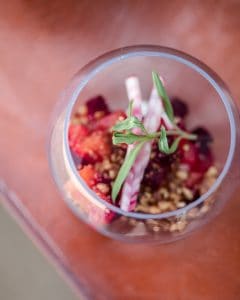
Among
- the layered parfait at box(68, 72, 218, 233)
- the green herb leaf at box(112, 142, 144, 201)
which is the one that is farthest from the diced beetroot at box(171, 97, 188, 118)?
the green herb leaf at box(112, 142, 144, 201)

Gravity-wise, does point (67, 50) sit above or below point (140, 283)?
above

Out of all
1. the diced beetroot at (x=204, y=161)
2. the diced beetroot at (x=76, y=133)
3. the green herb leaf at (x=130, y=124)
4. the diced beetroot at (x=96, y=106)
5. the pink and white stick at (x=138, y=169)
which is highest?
the diced beetroot at (x=96, y=106)

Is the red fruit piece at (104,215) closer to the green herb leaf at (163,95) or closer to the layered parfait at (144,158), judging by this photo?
the layered parfait at (144,158)

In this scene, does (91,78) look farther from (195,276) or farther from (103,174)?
(195,276)

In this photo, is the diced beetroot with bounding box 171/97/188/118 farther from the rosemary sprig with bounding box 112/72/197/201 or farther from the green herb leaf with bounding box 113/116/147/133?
the green herb leaf with bounding box 113/116/147/133

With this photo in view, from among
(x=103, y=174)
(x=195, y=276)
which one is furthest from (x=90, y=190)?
(x=195, y=276)

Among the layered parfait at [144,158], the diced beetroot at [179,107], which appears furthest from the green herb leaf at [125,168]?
the diced beetroot at [179,107]

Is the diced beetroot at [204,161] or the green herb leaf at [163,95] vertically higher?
the green herb leaf at [163,95]
